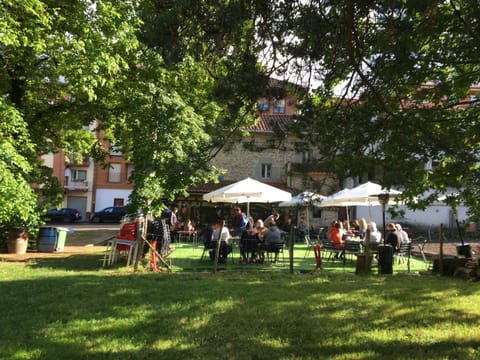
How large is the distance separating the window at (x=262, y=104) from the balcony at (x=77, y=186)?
4289 centimetres

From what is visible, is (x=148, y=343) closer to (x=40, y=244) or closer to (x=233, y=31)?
(x=233, y=31)

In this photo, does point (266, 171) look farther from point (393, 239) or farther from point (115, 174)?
point (393, 239)

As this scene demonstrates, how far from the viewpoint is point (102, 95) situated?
1363 cm

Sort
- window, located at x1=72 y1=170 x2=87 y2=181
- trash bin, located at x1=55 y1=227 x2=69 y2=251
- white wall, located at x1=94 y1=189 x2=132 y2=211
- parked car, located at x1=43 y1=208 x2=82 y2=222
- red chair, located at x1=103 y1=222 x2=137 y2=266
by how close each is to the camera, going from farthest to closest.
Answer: window, located at x1=72 y1=170 x2=87 y2=181 → white wall, located at x1=94 y1=189 x2=132 y2=211 → parked car, located at x1=43 y1=208 x2=82 y2=222 → trash bin, located at x1=55 y1=227 x2=69 y2=251 → red chair, located at x1=103 y1=222 x2=137 y2=266

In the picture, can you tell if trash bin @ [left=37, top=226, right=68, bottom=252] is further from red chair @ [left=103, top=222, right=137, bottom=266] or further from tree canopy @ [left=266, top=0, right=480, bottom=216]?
tree canopy @ [left=266, top=0, right=480, bottom=216]

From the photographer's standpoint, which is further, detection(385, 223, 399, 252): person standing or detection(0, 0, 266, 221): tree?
detection(385, 223, 399, 252): person standing

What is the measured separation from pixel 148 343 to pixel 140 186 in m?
6.23

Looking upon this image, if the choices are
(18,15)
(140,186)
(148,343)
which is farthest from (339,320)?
(18,15)

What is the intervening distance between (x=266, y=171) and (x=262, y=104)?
28.7 metres

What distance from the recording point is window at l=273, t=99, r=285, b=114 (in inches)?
248

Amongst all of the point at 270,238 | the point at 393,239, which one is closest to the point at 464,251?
the point at 393,239

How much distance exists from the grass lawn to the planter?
5.08 metres

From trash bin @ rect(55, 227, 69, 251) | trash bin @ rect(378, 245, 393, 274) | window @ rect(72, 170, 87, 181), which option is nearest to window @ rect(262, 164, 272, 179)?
trash bin @ rect(55, 227, 69, 251)

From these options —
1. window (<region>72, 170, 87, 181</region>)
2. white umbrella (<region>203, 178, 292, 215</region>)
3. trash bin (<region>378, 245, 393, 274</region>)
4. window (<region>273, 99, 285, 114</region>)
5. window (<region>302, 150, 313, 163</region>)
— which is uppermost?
window (<region>72, 170, 87, 181</region>)
